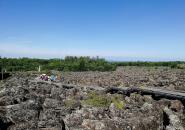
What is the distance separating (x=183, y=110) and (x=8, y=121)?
62.3 feet

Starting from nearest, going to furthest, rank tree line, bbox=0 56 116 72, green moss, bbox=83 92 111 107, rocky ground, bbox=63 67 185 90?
green moss, bbox=83 92 111 107
rocky ground, bbox=63 67 185 90
tree line, bbox=0 56 116 72

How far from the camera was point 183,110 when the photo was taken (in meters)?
36.6

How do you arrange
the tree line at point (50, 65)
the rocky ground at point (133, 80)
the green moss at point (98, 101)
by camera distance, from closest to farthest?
the green moss at point (98, 101) < the rocky ground at point (133, 80) < the tree line at point (50, 65)

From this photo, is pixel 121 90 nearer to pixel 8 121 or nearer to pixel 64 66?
pixel 8 121

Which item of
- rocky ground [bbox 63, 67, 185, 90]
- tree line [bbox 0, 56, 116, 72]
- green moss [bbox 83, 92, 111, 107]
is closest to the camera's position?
green moss [bbox 83, 92, 111, 107]

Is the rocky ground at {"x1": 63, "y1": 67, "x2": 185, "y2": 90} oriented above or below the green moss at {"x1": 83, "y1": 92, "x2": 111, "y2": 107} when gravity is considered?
below

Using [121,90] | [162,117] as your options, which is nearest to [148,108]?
[162,117]

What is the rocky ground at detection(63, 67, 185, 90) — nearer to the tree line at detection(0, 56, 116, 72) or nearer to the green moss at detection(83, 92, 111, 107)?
the green moss at detection(83, 92, 111, 107)

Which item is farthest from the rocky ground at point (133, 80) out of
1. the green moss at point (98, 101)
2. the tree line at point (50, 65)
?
the tree line at point (50, 65)

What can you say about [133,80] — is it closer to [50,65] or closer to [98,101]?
[98,101]

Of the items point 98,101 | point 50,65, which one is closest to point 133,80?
point 98,101

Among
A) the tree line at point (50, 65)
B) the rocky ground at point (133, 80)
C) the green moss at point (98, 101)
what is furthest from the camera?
the tree line at point (50, 65)

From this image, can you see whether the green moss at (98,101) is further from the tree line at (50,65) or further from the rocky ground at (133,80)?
the tree line at (50,65)

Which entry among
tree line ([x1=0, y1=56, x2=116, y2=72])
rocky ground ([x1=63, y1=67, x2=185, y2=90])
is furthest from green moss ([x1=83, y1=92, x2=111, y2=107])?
tree line ([x1=0, y1=56, x2=116, y2=72])
